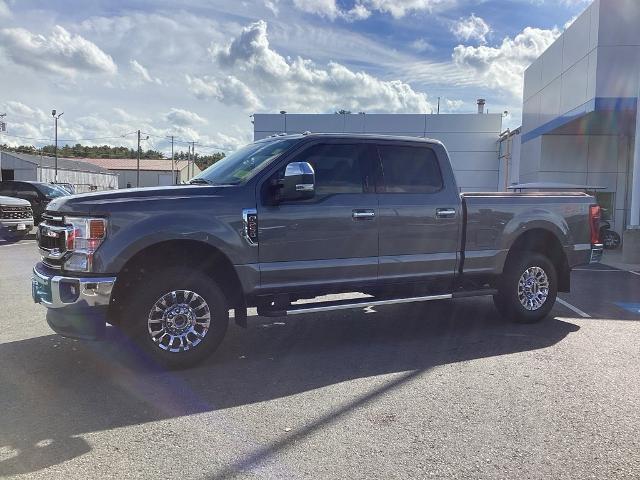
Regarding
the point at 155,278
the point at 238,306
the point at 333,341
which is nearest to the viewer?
the point at 155,278

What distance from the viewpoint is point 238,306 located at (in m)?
5.43

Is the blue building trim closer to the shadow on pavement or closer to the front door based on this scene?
the shadow on pavement

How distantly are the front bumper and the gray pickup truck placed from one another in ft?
0.03

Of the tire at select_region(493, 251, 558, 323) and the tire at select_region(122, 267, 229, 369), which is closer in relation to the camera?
the tire at select_region(122, 267, 229, 369)

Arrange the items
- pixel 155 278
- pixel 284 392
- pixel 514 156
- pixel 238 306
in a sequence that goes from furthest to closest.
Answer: pixel 514 156 < pixel 238 306 < pixel 155 278 < pixel 284 392

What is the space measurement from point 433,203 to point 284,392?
Answer: 2.85 metres

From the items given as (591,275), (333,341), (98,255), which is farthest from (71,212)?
(591,275)

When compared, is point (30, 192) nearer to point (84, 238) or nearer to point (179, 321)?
point (84, 238)

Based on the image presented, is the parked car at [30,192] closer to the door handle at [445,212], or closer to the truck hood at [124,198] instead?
the truck hood at [124,198]

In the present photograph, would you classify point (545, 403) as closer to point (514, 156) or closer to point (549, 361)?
point (549, 361)

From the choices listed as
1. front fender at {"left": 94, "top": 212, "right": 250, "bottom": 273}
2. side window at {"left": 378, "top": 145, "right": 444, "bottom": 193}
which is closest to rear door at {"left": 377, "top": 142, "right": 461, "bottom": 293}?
side window at {"left": 378, "top": 145, "right": 444, "bottom": 193}

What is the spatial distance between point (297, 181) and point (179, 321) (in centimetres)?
166

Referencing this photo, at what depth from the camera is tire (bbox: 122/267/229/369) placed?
16.0ft

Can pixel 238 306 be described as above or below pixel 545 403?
above
